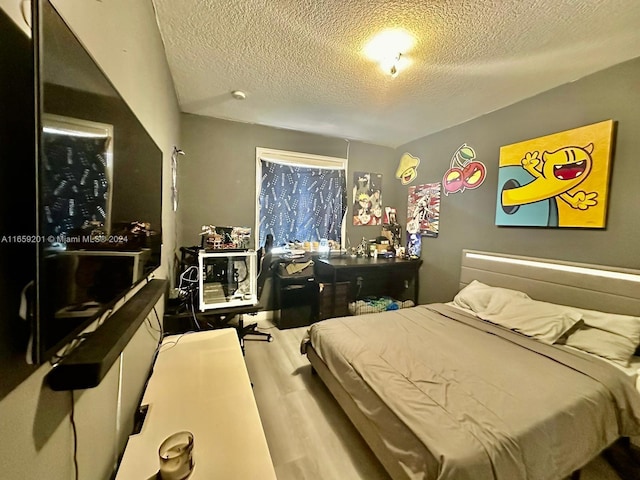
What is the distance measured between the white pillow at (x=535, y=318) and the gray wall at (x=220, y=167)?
114 inches

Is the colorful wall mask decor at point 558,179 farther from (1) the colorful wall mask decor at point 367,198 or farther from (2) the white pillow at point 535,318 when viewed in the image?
(1) the colorful wall mask decor at point 367,198

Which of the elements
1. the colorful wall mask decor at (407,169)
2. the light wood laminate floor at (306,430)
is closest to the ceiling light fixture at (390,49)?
the colorful wall mask decor at (407,169)

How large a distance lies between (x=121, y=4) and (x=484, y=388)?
8.09ft

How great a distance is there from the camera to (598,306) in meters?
1.91

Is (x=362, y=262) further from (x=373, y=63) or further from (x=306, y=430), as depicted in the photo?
(x=373, y=63)

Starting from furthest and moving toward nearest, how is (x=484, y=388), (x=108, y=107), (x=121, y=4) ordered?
(x=484, y=388), (x=121, y=4), (x=108, y=107)

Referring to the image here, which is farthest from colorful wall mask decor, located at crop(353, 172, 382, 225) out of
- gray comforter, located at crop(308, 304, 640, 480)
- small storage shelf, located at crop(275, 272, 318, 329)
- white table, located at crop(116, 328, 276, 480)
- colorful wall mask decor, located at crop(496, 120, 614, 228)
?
white table, located at crop(116, 328, 276, 480)

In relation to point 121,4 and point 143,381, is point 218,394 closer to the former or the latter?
point 143,381

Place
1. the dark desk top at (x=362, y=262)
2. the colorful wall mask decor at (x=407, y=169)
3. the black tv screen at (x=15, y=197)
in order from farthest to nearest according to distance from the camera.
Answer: the colorful wall mask decor at (x=407, y=169) → the dark desk top at (x=362, y=262) → the black tv screen at (x=15, y=197)

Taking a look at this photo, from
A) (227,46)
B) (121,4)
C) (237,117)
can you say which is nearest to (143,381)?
(121,4)

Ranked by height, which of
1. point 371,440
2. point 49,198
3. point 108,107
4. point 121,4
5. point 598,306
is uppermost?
point 121,4

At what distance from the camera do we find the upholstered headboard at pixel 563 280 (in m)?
1.80

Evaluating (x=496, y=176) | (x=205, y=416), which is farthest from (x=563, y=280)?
(x=205, y=416)

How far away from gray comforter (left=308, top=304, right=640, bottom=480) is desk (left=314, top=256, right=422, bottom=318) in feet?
Answer: 4.28
